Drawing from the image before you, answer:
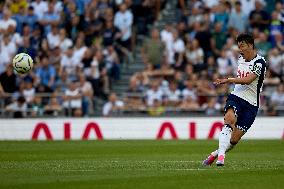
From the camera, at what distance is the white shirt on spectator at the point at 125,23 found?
31.0 metres

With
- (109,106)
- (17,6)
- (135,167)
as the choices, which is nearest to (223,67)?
(109,106)

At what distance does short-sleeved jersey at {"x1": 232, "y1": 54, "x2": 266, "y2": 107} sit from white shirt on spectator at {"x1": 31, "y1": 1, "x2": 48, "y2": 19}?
16921 millimetres

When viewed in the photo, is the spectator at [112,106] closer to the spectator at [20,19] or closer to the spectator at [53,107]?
the spectator at [53,107]

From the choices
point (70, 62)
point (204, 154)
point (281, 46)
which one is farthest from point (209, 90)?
point (204, 154)

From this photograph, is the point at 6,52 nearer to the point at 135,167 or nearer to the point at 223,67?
the point at 223,67

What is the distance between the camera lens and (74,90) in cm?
2948

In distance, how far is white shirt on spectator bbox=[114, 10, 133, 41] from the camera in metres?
31.0

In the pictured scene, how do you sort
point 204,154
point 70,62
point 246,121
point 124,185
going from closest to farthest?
1. point 124,185
2. point 246,121
3. point 204,154
4. point 70,62

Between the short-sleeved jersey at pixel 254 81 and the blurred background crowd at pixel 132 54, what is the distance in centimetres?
1233

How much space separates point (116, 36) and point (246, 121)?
1569cm

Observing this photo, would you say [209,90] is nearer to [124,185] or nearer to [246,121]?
[246,121]

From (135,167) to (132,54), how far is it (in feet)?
51.8

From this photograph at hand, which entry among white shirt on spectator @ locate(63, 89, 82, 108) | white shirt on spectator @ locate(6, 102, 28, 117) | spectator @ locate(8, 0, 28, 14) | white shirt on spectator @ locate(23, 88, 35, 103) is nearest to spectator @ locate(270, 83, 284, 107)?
white shirt on spectator @ locate(63, 89, 82, 108)

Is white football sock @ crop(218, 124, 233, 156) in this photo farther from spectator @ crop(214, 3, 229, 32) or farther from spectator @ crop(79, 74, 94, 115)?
spectator @ crop(214, 3, 229, 32)
